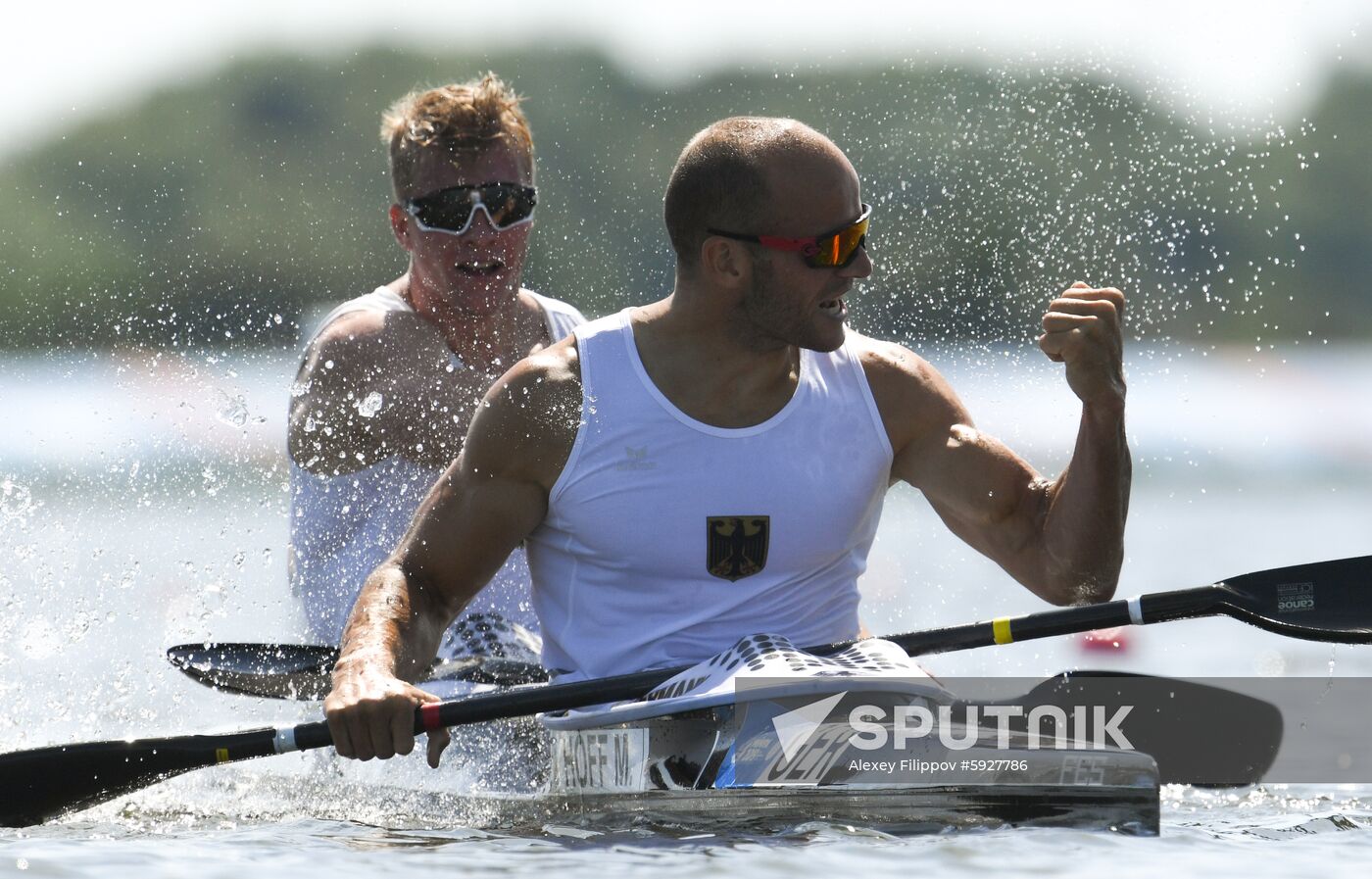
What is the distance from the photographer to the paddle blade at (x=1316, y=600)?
205 inches

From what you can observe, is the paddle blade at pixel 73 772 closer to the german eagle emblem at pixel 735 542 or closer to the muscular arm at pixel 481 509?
the muscular arm at pixel 481 509

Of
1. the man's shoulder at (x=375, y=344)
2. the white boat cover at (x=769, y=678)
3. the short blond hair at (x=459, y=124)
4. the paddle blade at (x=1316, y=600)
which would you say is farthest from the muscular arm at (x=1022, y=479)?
the short blond hair at (x=459, y=124)

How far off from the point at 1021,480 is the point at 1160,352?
2433 cm

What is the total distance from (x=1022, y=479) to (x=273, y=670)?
2474 millimetres

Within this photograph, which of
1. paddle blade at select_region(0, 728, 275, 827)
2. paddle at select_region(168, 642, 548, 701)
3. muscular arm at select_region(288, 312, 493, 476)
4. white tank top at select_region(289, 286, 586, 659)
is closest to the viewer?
paddle blade at select_region(0, 728, 275, 827)

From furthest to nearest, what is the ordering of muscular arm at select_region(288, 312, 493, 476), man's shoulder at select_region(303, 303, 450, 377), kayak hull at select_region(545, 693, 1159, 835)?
man's shoulder at select_region(303, 303, 450, 377)
muscular arm at select_region(288, 312, 493, 476)
kayak hull at select_region(545, 693, 1159, 835)

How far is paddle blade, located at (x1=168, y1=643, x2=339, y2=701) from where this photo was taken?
18.6ft

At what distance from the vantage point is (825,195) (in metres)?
4.85

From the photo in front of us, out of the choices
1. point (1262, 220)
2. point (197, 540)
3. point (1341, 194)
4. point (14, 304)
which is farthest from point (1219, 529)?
point (14, 304)

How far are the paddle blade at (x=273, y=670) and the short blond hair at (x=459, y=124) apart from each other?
73.3 inches

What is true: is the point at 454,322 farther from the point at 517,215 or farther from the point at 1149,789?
the point at 1149,789

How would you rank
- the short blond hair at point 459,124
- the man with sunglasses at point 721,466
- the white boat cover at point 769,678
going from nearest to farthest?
the white boat cover at point 769,678 < the man with sunglasses at point 721,466 < the short blond hair at point 459,124

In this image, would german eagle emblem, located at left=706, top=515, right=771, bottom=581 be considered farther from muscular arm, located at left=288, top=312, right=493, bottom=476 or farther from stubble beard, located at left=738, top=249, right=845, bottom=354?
muscular arm, located at left=288, top=312, right=493, bottom=476

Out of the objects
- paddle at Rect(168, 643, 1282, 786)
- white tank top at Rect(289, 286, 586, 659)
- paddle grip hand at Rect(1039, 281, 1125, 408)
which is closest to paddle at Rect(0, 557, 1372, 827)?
paddle at Rect(168, 643, 1282, 786)
